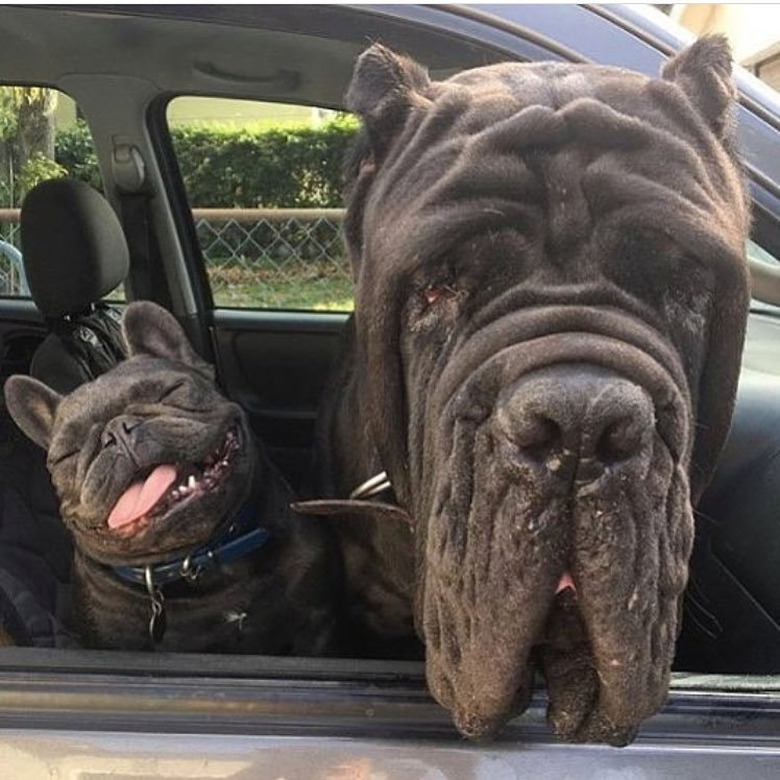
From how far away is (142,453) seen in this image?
74.6 inches

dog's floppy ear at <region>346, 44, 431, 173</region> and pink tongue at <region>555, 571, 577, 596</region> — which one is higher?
dog's floppy ear at <region>346, 44, 431, 173</region>

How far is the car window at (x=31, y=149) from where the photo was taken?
3.30 m

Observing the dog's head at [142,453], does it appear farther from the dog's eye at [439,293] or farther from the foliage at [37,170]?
the foliage at [37,170]

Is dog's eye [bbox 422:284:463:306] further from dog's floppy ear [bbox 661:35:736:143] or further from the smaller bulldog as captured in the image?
the smaller bulldog

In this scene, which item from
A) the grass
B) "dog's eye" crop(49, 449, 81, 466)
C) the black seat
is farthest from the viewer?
the grass

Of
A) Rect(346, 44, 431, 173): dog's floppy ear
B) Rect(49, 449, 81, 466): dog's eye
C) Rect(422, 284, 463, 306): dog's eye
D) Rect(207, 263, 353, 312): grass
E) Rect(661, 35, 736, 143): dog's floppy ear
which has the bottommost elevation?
Rect(207, 263, 353, 312): grass

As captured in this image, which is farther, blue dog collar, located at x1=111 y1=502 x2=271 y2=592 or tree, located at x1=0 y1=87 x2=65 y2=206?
tree, located at x1=0 y1=87 x2=65 y2=206

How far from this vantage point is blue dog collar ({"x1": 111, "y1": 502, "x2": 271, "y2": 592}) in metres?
1.94

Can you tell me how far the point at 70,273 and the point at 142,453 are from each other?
1.33 m

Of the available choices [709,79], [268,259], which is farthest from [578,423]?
[268,259]

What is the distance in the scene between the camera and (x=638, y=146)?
147 centimetres

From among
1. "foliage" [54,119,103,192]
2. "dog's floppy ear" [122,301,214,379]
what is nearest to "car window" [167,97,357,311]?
"foliage" [54,119,103,192]

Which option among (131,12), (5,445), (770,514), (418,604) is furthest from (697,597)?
(5,445)

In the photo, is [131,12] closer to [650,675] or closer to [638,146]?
[638,146]
